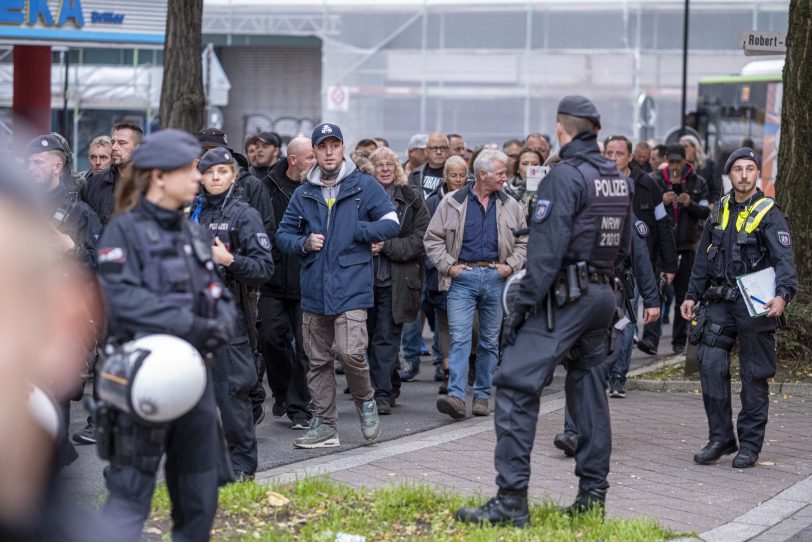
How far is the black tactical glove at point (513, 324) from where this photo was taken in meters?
6.45

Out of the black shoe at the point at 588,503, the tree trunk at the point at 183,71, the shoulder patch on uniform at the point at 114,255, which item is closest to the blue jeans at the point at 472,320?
the black shoe at the point at 588,503

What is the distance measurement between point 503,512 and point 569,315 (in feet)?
3.19

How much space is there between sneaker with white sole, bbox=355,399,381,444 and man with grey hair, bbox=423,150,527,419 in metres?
1.08

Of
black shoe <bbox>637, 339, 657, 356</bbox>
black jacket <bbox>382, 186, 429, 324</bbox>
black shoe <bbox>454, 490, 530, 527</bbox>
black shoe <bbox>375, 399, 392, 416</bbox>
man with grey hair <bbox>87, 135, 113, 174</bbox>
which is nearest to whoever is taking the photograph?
black shoe <bbox>454, 490, 530, 527</bbox>

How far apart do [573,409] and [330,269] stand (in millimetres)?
2487

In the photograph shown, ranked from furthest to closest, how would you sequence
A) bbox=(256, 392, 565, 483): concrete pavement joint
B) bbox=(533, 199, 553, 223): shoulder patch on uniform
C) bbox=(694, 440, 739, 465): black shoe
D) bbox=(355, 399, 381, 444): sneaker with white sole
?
bbox=(355, 399, 381, 444): sneaker with white sole, bbox=(694, 440, 739, 465): black shoe, bbox=(256, 392, 565, 483): concrete pavement joint, bbox=(533, 199, 553, 223): shoulder patch on uniform

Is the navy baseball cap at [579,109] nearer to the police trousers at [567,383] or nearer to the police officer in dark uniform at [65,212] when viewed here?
the police trousers at [567,383]

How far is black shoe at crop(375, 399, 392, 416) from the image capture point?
1008 centimetres

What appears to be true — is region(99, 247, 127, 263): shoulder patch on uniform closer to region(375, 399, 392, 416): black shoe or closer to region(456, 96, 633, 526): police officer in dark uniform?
region(456, 96, 633, 526): police officer in dark uniform

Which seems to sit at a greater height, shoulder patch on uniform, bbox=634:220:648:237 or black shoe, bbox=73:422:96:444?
shoulder patch on uniform, bbox=634:220:648:237

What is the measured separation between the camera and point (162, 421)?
15.6 ft

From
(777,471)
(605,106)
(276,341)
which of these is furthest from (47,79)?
(605,106)

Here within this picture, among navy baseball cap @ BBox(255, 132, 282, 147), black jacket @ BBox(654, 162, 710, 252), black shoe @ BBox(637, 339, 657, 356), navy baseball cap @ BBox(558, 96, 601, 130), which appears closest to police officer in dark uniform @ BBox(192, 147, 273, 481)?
navy baseball cap @ BBox(558, 96, 601, 130)

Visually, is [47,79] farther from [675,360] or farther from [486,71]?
[486,71]
